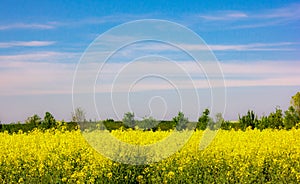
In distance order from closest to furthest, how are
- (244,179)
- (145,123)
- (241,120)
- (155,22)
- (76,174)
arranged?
(76,174)
(244,179)
(155,22)
(145,123)
(241,120)

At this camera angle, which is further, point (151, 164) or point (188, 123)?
point (188, 123)

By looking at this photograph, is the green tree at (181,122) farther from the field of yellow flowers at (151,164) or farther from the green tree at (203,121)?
the field of yellow flowers at (151,164)

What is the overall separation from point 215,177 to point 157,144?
1.80 metres

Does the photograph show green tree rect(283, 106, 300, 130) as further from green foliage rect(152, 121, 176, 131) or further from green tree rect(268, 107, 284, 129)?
green foliage rect(152, 121, 176, 131)

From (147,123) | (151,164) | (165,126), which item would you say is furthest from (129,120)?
(151,164)

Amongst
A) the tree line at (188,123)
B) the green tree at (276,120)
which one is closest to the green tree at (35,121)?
the tree line at (188,123)

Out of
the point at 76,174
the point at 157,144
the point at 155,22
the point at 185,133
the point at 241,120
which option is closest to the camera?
the point at 76,174

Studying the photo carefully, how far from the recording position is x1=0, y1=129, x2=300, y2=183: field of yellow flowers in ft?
31.0

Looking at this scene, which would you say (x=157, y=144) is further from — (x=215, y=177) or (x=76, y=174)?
(x=76, y=174)

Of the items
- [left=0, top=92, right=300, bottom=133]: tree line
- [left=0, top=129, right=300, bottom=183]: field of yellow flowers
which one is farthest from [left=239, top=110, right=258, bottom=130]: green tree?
[left=0, top=129, right=300, bottom=183]: field of yellow flowers

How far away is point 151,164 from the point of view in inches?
408

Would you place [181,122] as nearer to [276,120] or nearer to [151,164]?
[276,120]

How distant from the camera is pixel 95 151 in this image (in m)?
10.1

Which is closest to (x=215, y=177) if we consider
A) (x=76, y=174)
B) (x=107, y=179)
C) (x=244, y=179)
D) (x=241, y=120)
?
(x=244, y=179)
